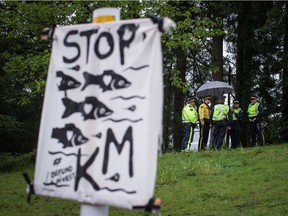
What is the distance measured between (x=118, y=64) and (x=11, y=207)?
21.1 feet

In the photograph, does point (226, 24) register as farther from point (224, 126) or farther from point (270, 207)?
point (270, 207)

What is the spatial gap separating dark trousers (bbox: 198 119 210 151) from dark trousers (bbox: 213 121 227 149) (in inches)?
9.9

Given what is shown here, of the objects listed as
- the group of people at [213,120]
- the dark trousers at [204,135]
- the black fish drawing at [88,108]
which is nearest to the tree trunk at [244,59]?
the group of people at [213,120]

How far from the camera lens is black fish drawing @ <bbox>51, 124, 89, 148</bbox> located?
10.8 ft

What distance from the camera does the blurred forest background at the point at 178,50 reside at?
1414cm

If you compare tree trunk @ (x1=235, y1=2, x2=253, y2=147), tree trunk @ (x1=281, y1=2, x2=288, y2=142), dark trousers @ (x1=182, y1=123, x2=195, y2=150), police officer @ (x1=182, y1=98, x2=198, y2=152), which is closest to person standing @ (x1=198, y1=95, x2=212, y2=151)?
police officer @ (x1=182, y1=98, x2=198, y2=152)

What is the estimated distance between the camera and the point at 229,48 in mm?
26688

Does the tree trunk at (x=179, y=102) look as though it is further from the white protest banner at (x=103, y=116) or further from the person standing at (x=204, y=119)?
the white protest banner at (x=103, y=116)

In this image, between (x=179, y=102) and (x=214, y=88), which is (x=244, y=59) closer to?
(x=179, y=102)

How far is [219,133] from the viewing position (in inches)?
591

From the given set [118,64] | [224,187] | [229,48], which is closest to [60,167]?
[118,64]

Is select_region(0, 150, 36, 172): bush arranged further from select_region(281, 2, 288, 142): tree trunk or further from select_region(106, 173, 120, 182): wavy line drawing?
select_region(106, 173, 120, 182): wavy line drawing

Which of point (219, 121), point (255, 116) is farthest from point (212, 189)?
point (255, 116)

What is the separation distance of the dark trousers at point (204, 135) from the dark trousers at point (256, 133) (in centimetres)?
152
